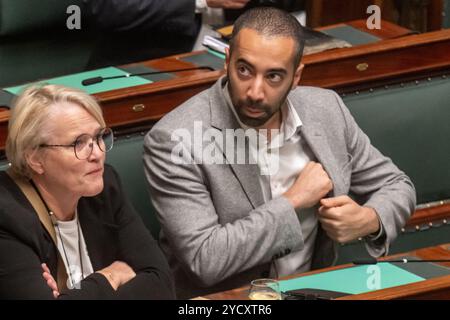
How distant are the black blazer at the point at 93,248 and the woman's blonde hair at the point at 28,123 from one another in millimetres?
48

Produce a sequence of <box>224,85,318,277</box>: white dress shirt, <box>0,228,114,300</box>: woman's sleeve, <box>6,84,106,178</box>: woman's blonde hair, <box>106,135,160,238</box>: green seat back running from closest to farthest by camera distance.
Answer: <box>0,228,114,300</box>: woman's sleeve, <box>6,84,106,178</box>: woman's blonde hair, <box>224,85,318,277</box>: white dress shirt, <box>106,135,160,238</box>: green seat back

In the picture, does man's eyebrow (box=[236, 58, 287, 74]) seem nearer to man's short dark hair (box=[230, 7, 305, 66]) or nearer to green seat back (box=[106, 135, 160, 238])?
man's short dark hair (box=[230, 7, 305, 66])

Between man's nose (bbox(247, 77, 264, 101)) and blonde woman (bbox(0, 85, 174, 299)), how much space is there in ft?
1.04

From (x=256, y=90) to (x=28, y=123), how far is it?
0.50m

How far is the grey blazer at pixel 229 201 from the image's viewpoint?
250 centimetres

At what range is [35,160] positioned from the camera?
2.29 metres

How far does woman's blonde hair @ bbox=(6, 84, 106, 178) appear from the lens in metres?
2.29

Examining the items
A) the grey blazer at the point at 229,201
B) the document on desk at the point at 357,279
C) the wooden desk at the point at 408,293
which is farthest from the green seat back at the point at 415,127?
the wooden desk at the point at 408,293

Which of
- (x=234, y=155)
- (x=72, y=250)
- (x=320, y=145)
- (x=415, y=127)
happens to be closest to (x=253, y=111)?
(x=234, y=155)

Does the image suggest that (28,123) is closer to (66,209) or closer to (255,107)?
(66,209)

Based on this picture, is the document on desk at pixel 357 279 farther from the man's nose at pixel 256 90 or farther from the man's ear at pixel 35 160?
the man's ear at pixel 35 160

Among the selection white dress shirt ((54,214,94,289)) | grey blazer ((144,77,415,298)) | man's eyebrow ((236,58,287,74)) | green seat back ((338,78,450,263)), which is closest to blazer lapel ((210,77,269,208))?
grey blazer ((144,77,415,298))

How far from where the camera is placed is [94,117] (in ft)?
7.72

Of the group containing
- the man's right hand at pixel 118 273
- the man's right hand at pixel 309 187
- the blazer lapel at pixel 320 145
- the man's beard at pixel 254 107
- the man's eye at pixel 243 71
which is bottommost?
the man's right hand at pixel 118 273
